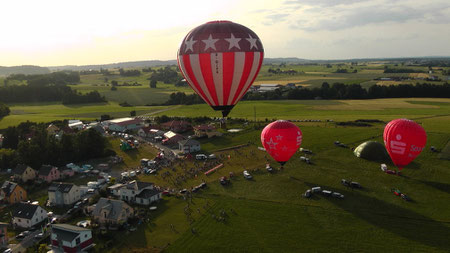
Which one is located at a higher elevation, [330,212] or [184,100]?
[184,100]

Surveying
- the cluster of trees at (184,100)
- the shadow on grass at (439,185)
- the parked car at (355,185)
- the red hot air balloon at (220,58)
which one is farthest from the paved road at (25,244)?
the cluster of trees at (184,100)

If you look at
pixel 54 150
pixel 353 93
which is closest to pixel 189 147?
pixel 54 150

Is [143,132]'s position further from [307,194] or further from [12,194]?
[307,194]


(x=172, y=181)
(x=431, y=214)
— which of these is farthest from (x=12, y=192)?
(x=431, y=214)

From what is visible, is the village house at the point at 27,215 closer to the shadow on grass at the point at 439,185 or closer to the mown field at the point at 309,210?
the mown field at the point at 309,210

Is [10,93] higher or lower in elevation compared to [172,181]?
higher

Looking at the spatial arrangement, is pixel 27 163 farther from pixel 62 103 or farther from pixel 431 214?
pixel 62 103
